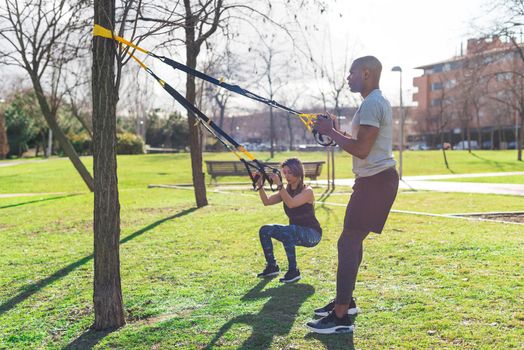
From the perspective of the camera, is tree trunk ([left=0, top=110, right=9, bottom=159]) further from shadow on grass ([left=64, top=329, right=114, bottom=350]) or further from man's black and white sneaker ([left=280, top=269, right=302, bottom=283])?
shadow on grass ([left=64, top=329, right=114, bottom=350])

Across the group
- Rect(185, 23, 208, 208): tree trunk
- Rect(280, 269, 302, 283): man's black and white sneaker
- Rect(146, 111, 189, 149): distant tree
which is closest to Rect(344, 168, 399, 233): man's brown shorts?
Rect(280, 269, 302, 283): man's black and white sneaker

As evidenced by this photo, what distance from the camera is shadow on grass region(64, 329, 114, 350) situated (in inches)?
155

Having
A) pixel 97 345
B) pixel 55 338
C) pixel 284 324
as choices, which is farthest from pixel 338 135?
pixel 55 338

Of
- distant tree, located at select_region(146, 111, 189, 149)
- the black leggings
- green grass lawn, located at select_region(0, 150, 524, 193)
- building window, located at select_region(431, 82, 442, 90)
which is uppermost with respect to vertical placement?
building window, located at select_region(431, 82, 442, 90)

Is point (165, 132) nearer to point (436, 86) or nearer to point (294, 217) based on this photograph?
point (436, 86)

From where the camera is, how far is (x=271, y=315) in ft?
14.7

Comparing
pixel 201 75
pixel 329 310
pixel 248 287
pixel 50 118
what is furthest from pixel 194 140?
pixel 329 310

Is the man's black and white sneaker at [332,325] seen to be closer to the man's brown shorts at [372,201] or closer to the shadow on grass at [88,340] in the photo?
the man's brown shorts at [372,201]

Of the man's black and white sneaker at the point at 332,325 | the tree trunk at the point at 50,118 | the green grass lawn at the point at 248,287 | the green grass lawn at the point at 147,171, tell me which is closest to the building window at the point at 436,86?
the green grass lawn at the point at 147,171

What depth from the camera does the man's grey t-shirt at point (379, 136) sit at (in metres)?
4.01

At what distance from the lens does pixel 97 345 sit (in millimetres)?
3938

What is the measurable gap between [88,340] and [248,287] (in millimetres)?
1746

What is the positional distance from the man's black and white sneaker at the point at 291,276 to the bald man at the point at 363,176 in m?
1.40

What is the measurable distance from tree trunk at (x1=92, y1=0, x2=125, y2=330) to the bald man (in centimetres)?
152
